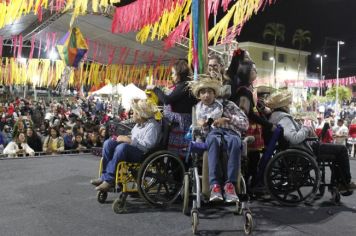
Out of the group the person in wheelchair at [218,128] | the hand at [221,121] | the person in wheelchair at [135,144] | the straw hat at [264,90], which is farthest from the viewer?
the straw hat at [264,90]

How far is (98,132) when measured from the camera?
10320 millimetres

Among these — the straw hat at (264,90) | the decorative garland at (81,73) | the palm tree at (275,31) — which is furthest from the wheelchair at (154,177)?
the palm tree at (275,31)

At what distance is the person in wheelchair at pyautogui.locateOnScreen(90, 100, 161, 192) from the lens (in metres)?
3.93

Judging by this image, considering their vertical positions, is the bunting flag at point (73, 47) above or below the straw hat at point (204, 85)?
above

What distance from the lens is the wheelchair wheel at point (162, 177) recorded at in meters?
3.87

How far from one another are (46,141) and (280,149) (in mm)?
6044

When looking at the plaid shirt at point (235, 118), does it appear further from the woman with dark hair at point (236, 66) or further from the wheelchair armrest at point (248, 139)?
the woman with dark hair at point (236, 66)

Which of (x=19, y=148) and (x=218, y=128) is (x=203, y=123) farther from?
(x=19, y=148)

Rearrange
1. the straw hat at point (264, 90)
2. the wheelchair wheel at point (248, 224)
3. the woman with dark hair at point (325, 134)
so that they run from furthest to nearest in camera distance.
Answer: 1. the woman with dark hair at point (325, 134)
2. the straw hat at point (264, 90)
3. the wheelchair wheel at point (248, 224)

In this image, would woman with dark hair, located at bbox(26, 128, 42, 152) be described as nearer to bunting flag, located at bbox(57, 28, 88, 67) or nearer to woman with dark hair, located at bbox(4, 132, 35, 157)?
woman with dark hair, located at bbox(4, 132, 35, 157)

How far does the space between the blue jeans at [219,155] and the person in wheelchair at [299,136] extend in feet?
2.90

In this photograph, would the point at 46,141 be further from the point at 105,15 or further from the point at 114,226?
the point at 114,226

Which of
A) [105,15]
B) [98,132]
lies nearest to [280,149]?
[98,132]

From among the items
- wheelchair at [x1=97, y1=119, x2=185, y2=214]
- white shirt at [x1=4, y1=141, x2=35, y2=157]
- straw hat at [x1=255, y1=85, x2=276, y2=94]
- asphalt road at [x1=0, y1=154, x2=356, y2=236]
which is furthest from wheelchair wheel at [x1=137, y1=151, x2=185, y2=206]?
white shirt at [x1=4, y1=141, x2=35, y2=157]
